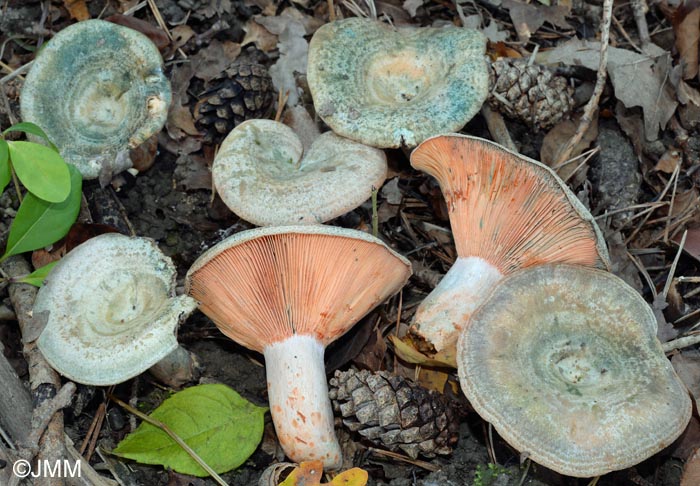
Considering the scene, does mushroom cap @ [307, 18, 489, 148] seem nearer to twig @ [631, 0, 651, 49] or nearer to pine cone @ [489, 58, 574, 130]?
pine cone @ [489, 58, 574, 130]

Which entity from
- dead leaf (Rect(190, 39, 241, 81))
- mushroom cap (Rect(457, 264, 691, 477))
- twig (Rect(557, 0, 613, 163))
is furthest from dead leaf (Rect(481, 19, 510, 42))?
mushroom cap (Rect(457, 264, 691, 477))

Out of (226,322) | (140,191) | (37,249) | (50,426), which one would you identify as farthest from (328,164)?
(50,426)

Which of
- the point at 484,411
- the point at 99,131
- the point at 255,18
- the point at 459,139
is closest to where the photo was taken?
the point at 484,411

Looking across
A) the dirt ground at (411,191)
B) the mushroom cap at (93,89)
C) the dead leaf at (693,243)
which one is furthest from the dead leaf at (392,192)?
the dead leaf at (693,243)

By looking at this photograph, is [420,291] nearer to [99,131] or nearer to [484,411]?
[484,411]

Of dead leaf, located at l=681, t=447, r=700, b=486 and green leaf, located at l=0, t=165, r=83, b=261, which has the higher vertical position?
green leaf, located at l=0, t=165, r=83, b=261

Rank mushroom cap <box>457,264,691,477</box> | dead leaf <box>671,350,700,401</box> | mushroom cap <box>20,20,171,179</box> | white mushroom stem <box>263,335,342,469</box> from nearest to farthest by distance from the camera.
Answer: mushroom cap <box>457,264,691,477</box>
white mushroom stem <box>263,335,342,469</box>
dead leaf <box>671,350,700,401</box>
mushroom cap <box>20,20,171,179</box>

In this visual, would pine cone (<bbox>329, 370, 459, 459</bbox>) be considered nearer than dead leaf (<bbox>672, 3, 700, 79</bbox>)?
Yes

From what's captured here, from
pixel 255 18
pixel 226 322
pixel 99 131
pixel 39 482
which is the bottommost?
pixel 39 482
